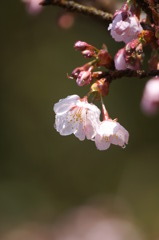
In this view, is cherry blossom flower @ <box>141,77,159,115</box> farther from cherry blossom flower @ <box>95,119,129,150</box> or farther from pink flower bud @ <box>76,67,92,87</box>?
pink flower bud @ <box>76,67,92,87</box>

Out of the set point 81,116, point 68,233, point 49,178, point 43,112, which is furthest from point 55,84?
point 81,116

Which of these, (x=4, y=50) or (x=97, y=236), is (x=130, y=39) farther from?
(x=4, y=50)

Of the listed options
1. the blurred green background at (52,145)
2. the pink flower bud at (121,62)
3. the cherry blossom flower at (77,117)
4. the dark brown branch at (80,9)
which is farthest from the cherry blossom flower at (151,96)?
the blurred green background at (52,145)

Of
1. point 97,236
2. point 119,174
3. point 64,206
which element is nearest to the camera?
point 97,236

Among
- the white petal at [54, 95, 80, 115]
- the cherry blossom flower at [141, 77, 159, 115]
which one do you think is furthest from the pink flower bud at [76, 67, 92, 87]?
the cherry blossom flower at [141, 77, 159, 115]

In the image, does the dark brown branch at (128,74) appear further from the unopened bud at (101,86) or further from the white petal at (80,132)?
the white petal at (80,132)

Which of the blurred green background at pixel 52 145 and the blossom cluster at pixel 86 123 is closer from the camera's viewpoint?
the blossom cluster at pixel 86 123
